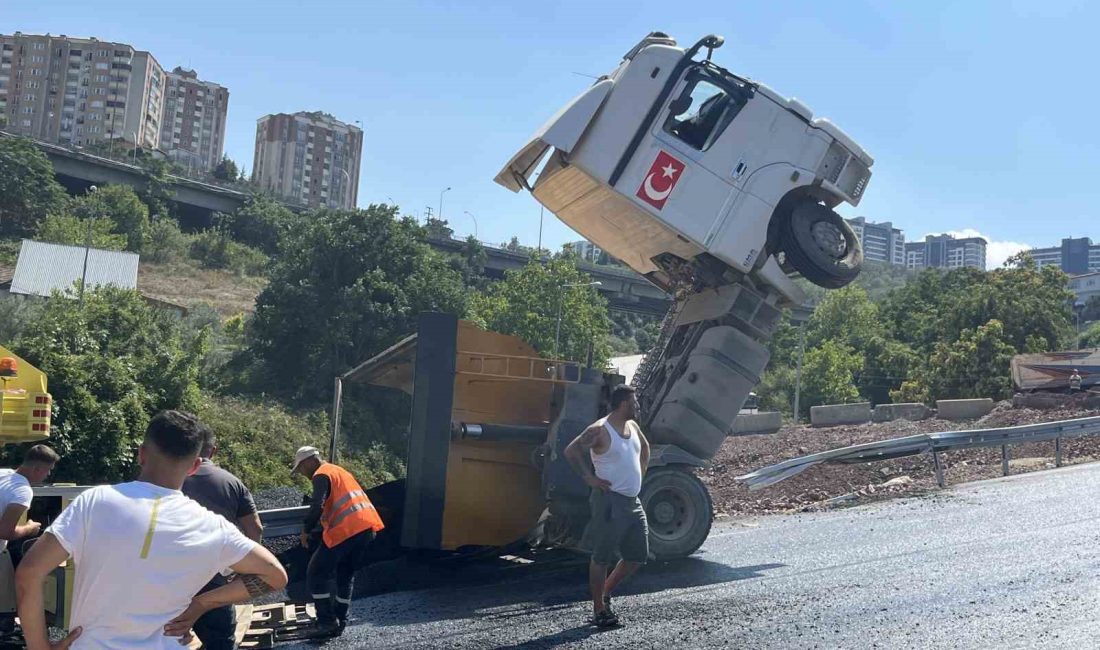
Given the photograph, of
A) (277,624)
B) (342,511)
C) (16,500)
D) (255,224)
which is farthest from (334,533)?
(255,224)

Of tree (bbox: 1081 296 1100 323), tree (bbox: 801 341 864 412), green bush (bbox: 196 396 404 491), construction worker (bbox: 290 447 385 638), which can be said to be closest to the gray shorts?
construction worker (bbox: 290 447 385 638)

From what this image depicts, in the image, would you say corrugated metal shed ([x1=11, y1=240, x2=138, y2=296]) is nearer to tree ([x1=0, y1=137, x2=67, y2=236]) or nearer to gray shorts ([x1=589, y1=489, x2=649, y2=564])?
tree ([x1=0, y1=137, x2=67, y2=236])

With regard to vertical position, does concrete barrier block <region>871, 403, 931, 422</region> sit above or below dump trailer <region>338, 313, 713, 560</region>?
above

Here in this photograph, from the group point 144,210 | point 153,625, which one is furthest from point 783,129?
point 144,210

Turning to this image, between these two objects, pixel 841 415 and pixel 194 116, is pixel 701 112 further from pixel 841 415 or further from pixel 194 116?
pixel 194 116

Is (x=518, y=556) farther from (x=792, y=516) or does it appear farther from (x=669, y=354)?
(x=792, y=516)

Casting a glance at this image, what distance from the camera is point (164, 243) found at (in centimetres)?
6681

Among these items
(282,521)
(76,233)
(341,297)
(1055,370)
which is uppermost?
(76,233)

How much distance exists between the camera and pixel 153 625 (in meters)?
2.88

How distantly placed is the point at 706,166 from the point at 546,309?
37021mm

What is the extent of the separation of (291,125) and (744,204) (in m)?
155

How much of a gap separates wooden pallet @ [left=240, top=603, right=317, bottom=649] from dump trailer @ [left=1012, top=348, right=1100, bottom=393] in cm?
1561

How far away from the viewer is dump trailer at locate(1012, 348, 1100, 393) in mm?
17844

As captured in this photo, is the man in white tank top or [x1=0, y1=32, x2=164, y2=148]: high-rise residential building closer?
the man in white tank top
